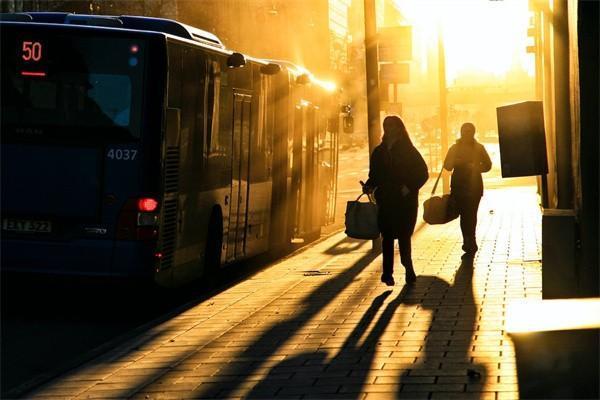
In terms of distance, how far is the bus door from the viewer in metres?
16.0

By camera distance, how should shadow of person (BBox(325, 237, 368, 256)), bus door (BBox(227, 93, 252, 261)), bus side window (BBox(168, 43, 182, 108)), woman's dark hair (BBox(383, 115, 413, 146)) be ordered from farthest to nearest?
1. shadow of person (BBox(325, 237, 368, 256))
2. bus door (BBox(227, 93, 252, 261))
3. woman's dark hair (BBox(383, 115, 413, 146))
4. bus side window (BBox(168, 43, 182, 108))

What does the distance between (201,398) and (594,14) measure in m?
4.66

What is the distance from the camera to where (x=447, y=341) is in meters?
9.52

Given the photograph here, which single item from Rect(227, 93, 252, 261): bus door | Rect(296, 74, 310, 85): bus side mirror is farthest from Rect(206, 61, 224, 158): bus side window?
Rect(296, 74, 310, 85): bus side mirror

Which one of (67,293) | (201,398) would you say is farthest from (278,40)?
(201,398)

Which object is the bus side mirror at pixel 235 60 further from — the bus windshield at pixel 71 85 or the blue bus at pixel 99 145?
the bus windshield at pixel 71 85

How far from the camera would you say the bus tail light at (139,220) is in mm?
12430

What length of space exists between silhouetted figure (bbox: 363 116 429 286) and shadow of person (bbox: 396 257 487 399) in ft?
1.65

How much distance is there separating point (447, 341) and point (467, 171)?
8177mm

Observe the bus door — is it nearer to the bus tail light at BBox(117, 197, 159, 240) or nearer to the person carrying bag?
the person carrying bag

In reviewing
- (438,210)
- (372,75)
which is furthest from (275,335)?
(372,75)

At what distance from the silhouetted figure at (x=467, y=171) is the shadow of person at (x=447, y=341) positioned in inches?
128

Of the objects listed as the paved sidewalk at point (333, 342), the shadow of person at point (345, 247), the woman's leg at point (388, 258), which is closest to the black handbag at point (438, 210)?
the paved sidewalk at point (333, 342)

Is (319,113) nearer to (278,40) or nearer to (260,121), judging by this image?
(260,121)
